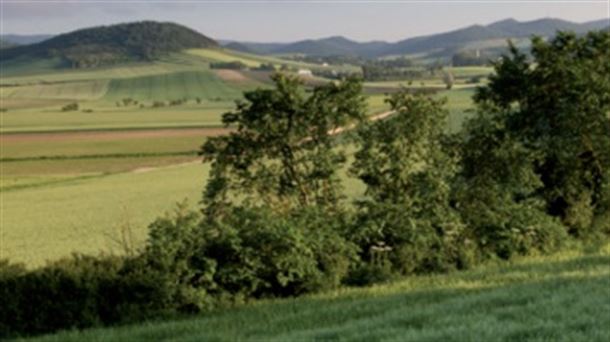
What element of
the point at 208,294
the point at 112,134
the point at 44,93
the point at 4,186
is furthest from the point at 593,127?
the point at 44,93

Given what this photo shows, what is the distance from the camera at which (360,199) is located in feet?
61.3

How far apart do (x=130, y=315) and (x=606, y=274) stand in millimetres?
7566

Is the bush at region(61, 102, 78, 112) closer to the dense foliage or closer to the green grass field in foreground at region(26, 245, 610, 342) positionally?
the dense foliage

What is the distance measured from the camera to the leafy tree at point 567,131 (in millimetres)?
20641

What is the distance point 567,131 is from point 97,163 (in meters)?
55.0

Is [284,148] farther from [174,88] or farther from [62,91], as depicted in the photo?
[62,91]

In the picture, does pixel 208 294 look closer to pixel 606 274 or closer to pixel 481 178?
pixel 606 274

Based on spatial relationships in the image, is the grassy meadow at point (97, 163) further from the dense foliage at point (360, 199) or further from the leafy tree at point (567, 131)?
the dense foliage at point (360, 199)

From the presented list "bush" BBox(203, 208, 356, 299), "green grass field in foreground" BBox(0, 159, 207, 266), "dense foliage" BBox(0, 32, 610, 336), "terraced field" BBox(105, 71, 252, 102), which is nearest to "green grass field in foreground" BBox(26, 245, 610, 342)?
"bush" BBox(203, 208, 356, 299)

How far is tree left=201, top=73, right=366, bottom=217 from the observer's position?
699 inches

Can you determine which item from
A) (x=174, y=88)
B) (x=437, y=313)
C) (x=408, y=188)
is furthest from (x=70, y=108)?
(x=437, y=313)

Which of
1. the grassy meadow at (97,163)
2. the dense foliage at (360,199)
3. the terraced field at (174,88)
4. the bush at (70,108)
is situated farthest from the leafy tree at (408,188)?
the terraced field at (174,88)

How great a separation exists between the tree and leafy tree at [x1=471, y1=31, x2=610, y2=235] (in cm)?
437

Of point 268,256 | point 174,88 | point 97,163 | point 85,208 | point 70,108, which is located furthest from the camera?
point 174,88
